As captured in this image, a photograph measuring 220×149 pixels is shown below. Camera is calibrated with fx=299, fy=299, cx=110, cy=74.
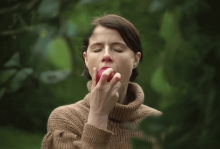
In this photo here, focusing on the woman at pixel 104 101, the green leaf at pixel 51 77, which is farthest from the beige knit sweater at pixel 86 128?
the green leaf at pixel 51 77

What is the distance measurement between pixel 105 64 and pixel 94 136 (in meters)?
0.14

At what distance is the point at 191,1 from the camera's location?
224 millimetres

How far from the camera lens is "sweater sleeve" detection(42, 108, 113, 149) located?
587 millimetres

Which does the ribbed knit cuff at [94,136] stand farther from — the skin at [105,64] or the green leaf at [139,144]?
the green leaf at [139,144]

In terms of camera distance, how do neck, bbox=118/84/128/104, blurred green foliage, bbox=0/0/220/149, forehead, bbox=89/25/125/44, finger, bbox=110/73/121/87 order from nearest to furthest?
blurred green foliage, bbox=0/0/220/149 < finger, bbox=110/73/121/87 < forehead, bbox=89/25/125/44 < neck, bbox=118/84/128/104

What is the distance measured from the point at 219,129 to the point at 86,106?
0.66 m

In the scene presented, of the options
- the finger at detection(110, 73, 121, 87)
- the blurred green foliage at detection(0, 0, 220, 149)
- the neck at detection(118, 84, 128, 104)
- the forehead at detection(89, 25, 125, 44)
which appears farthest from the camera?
the neck at detection(118, 84, 128, 104)

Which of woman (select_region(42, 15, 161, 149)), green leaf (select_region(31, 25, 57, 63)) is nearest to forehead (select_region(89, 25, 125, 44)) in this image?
woman (select_region(42, 15, 161, 149))

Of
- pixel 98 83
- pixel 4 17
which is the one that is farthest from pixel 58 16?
pixel 98 83

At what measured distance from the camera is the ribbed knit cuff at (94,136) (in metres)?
0.58

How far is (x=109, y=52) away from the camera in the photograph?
24.8 inches

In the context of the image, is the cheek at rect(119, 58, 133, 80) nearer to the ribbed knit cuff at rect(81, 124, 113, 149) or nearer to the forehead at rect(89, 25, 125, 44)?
the forehead at rect(89, 25, 125, 44)

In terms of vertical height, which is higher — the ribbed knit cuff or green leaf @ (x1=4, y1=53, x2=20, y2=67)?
green leaf @ (x1=4, y1=53, x2=20, y2=67)

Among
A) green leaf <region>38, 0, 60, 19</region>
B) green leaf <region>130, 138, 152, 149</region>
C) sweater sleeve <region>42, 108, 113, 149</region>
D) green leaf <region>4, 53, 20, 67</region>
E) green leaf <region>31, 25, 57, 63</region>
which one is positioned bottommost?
sweater sleeve <region>42, 108, 113, 149</region>
